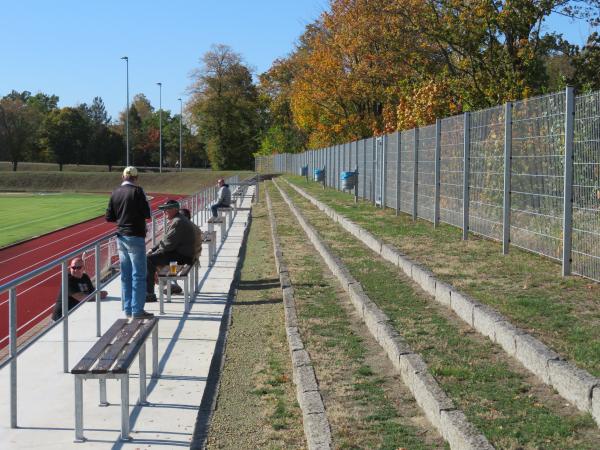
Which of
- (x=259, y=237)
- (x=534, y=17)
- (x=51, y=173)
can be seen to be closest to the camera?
(x=259, y=237)

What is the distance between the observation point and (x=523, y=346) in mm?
6375

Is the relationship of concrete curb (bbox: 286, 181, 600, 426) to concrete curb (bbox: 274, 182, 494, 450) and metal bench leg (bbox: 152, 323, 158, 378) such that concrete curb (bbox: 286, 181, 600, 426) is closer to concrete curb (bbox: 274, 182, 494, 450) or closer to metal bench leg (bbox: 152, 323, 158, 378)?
concrete curb (bbox: 274, 182, 494, 450)

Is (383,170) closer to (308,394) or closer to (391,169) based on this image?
(391,169)

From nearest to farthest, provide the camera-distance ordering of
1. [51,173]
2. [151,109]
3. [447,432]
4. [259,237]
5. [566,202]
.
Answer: [447,432] < [566,202] < [259,237] < [51,173] < [151,109]

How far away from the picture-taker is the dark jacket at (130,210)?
10008 millimetres

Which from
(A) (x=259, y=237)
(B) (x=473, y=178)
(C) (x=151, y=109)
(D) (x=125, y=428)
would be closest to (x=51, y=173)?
(A) (x=259, y=237)

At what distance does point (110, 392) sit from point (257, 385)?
124 centimetres

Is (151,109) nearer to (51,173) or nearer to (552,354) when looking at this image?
(51,173)

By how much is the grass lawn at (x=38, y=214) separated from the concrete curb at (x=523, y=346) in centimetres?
2640

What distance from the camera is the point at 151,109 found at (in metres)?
190

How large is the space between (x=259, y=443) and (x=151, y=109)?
18930cm

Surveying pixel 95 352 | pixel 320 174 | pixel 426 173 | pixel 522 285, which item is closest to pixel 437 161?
pixel 426 173

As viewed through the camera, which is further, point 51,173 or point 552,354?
point 51,173

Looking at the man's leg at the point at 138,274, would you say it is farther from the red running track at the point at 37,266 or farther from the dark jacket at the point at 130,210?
the red running track at the point at 37,266
